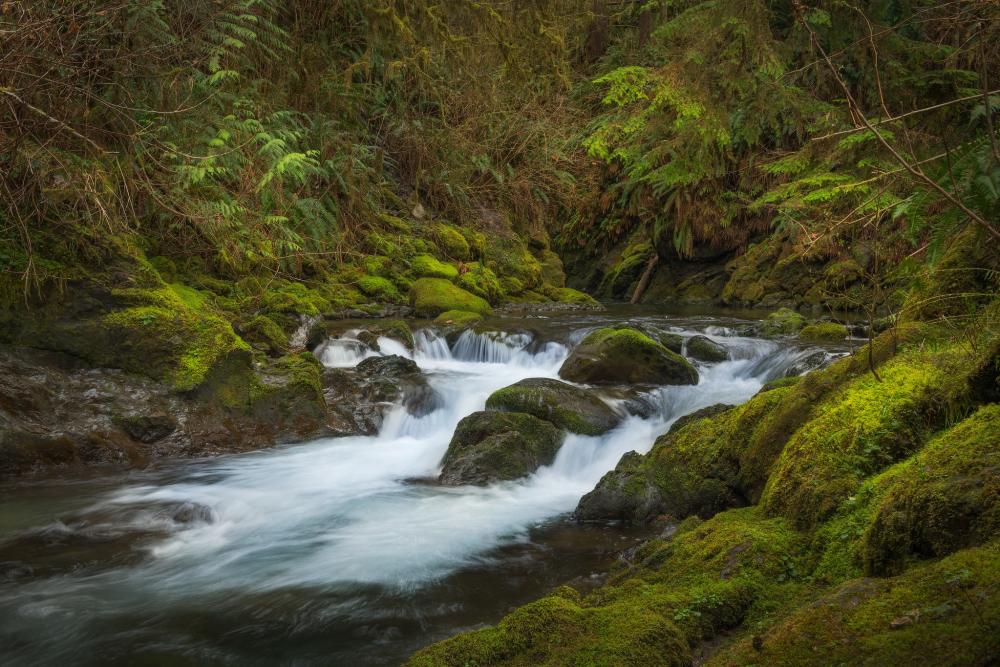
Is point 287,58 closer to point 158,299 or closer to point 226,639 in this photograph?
point 158,299

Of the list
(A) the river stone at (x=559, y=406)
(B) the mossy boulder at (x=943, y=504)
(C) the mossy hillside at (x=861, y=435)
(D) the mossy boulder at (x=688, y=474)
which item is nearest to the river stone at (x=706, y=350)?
(A) the river stone at (x=559, y=406)

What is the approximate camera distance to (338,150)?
13727mm

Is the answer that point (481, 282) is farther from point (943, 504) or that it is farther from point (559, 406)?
point (943, 504)

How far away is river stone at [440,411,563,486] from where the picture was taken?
20.7ft

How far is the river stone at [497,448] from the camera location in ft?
20.7

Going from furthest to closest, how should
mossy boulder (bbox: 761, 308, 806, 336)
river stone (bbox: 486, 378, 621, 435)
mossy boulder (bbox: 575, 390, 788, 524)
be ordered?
mossy boulder (bbox: 761, 308, 806, 336) → river stone (bbox: 486, 378, 621, 435) → mossy boulder (bbox: 575, 390, 788, 524)

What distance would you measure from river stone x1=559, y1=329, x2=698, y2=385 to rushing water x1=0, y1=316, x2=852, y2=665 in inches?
49.4

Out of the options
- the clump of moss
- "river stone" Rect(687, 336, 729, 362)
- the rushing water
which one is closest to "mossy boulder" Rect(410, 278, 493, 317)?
"river stone" Rect(687, 336, 729, 362)

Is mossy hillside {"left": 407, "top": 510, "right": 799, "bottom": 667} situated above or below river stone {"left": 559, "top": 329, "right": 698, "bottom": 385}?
above

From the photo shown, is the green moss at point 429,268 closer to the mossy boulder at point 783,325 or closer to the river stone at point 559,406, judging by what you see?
the mossy boulder at point 783,325

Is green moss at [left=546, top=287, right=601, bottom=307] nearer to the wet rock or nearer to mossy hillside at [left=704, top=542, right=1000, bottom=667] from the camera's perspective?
the wet rock

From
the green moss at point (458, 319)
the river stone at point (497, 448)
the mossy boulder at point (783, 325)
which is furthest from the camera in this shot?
the green moss at point (458, 319)

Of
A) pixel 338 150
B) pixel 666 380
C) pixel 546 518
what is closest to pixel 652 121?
pixel 666 380

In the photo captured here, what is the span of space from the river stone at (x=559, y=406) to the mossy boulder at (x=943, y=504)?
15.2 feet
